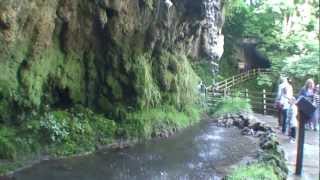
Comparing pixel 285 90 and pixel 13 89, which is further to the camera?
pixel 285 90

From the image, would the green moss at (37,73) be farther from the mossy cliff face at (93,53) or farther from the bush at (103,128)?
the bush at (103,128)

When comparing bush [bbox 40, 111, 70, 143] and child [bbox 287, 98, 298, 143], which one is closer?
bush [bbox 40, 111, 70, 143]

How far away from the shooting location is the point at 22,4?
1241 centimetres

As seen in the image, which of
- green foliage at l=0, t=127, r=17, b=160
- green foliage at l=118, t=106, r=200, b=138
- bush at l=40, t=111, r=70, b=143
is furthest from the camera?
green foliage at l=118, t=106, r=200, b=138

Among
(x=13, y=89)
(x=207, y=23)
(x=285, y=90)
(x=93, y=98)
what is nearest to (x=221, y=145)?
(x=285, y=90)

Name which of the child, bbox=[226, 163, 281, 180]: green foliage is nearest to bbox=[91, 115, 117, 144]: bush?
the child

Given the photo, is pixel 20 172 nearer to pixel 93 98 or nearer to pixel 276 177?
pixel 93 98

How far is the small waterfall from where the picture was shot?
67.5 ft

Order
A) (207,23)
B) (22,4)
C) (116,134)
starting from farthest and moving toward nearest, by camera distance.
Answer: (207,23)
(116,134)
(22,4)

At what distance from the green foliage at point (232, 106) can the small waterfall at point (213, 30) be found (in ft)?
8.30

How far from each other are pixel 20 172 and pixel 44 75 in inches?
126

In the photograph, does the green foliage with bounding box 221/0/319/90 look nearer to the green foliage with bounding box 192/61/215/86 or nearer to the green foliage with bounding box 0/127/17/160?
the green foliage with bounding box 192/61/215/86

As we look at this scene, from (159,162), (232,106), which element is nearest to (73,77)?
(159,162)

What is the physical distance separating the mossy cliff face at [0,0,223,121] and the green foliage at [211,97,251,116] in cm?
319
